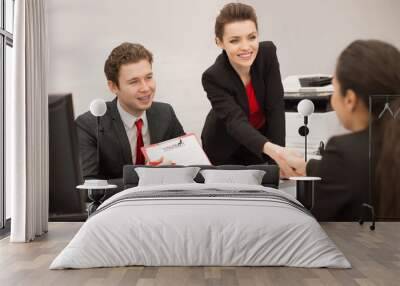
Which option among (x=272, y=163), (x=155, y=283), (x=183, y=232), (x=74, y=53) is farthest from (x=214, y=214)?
(x=74, y=53)

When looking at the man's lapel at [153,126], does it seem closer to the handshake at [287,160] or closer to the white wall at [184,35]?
the white wall at [184,35]

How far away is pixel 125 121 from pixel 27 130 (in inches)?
52.8

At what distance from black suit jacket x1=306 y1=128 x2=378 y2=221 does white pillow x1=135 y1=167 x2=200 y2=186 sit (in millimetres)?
1413

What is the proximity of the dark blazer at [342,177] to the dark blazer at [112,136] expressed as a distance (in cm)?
168

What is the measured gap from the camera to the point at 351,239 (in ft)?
19.4

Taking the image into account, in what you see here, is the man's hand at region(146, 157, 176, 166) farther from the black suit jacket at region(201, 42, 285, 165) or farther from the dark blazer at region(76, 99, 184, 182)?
the black suit jacket at region(201, 42, 285, 165)

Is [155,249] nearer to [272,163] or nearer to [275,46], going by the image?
[272,163]


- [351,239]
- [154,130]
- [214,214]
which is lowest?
[351,239]

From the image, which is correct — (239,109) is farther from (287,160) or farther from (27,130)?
(27,130)

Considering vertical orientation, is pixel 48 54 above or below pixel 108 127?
above

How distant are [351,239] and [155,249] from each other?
2301mm

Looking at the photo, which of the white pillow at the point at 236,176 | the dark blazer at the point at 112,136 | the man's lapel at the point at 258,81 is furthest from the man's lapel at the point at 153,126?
the man's lapel at the point at 258,81

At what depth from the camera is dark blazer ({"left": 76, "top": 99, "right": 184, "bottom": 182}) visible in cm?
687

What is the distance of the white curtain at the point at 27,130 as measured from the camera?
5770 millimetres
